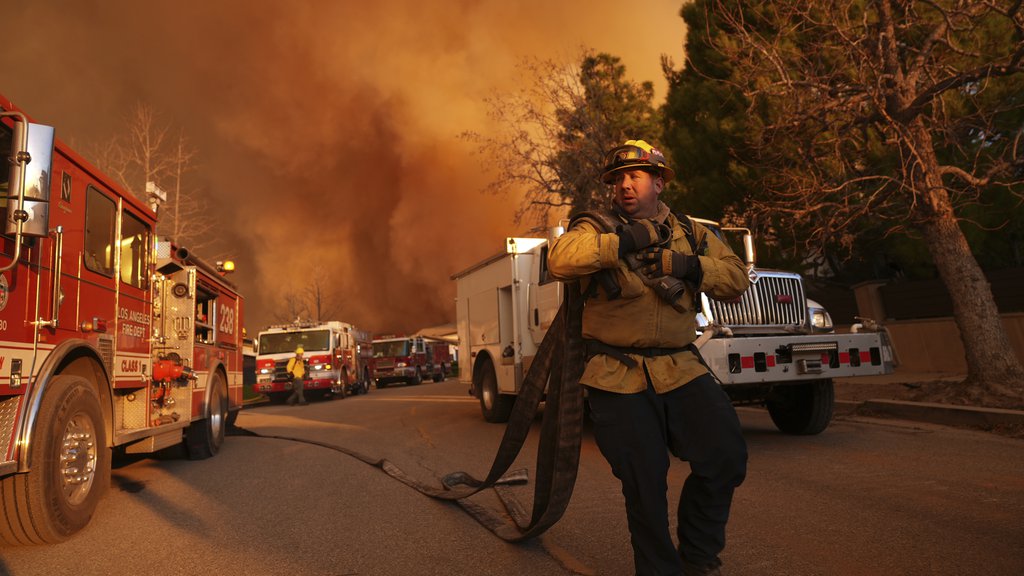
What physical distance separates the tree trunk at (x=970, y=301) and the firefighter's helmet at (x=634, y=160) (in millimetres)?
8474

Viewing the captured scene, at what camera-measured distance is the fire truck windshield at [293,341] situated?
23719mm

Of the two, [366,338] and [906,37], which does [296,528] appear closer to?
[906,37]

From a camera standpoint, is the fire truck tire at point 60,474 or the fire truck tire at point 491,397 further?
the fire truck tire at point 491,397

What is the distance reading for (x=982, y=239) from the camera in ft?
47.0

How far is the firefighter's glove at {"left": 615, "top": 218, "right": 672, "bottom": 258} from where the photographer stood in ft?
9.27

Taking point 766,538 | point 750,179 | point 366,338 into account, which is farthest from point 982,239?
point 366,338

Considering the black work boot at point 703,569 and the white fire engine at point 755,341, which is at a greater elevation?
the white fire engine at point 755,341

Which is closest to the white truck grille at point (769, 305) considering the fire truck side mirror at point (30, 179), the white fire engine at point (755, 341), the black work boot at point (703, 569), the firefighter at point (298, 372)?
the white fire engine at point (755, 341)

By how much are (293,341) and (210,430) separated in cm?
1547

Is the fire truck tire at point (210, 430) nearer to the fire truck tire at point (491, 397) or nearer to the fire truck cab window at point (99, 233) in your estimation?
A: the fire truck cab window at point (99, 233)

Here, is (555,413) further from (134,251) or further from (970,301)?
(970,301)

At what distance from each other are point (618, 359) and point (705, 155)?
553 inches

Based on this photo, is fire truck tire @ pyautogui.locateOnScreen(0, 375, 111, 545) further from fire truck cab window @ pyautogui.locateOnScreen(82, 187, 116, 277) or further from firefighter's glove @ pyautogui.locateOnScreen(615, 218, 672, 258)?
firefighter's glove @ pyautogui.locateOnScreen(615, 218, 672, 258)

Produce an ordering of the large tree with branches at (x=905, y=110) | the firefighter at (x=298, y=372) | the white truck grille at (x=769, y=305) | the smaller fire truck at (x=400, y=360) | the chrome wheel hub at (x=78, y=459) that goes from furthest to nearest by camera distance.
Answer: the smaller fire truck at (x=400, y=360), the firefighter at (x=298, y=372), the large tree with branches at (x=905, y=110), the white truck grille at (x=769, y=305), the chrome wheel hub at (x=78, y=459)
